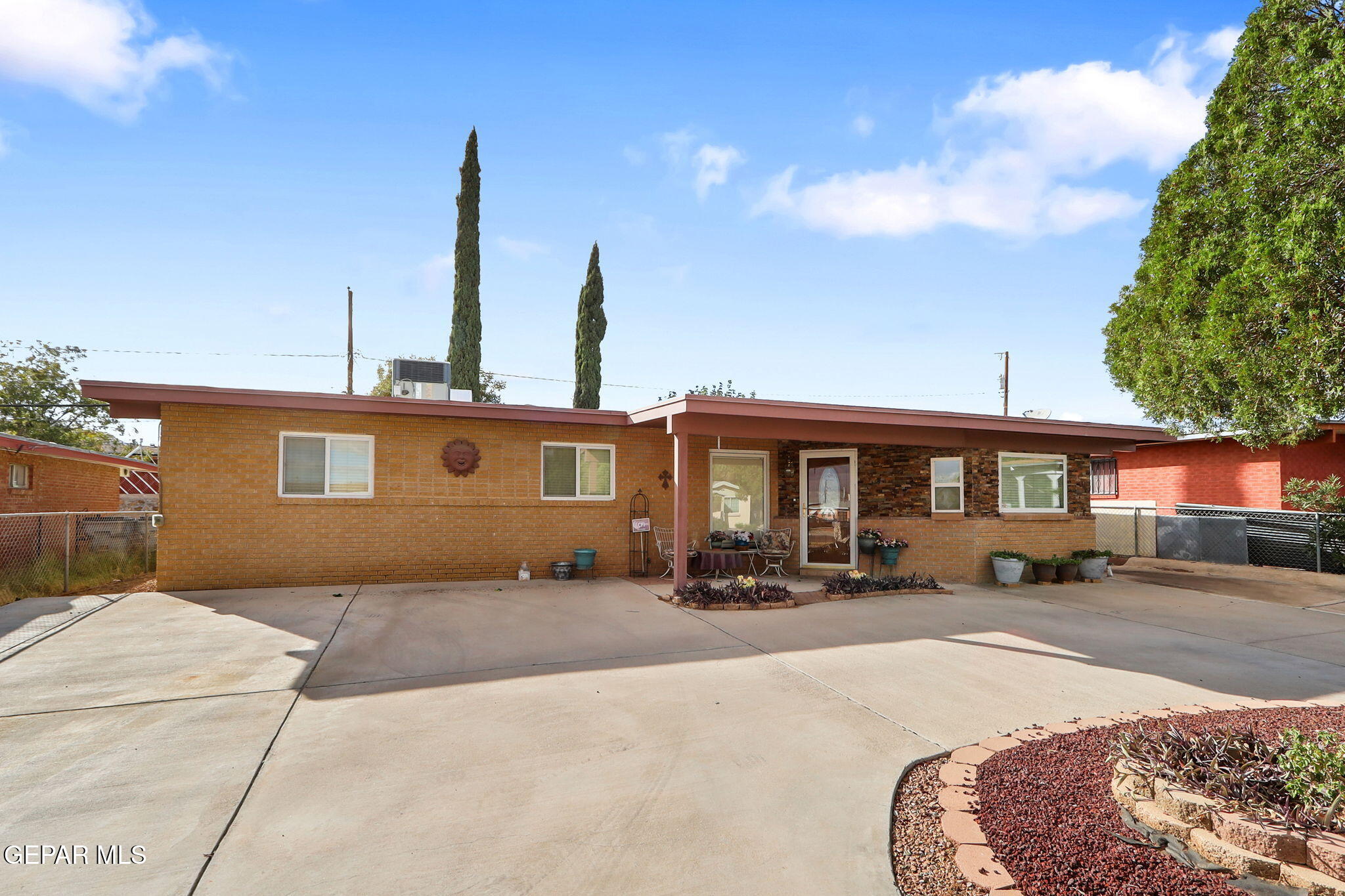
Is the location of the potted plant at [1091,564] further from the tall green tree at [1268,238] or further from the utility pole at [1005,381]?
the utility pole at [1005,381]

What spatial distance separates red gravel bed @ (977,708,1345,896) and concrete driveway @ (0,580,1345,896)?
1.55ft

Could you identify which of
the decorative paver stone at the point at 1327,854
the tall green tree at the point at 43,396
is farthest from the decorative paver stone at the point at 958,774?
the tall green tree at the point at 43,396

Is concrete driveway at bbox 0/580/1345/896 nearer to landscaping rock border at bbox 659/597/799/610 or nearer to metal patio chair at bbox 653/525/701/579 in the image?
landscaping rock border at bbox 659/597/799/610

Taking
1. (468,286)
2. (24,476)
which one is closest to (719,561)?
(24,476)

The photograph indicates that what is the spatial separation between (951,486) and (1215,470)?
9.31 metres

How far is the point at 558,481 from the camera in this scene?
10938mm

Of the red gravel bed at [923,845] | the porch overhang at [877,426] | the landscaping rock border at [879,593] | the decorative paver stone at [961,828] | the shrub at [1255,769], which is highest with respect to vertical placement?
the porch overhang at [877,426]

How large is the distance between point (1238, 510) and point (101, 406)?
34.8 metres

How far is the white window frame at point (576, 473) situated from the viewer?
1076 cm

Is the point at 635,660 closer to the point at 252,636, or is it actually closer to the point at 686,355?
the point at 252,636

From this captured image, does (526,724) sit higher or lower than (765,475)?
lower

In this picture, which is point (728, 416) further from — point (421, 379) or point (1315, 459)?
point (1315, 459)

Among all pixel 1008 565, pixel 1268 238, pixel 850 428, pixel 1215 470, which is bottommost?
pixel 1008 565

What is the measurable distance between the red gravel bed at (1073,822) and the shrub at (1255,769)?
28cm
